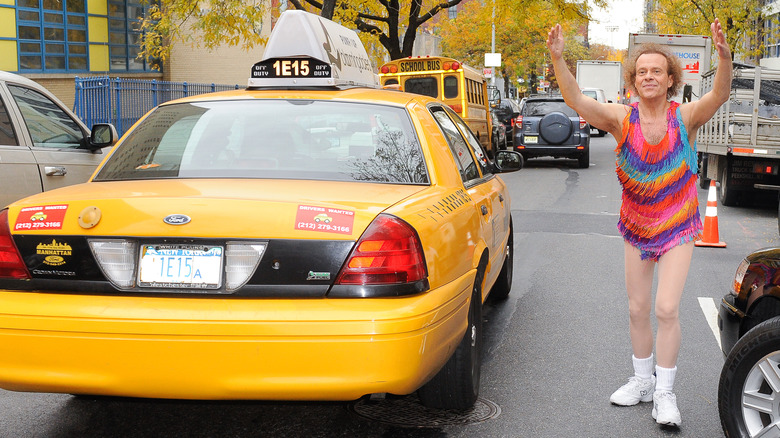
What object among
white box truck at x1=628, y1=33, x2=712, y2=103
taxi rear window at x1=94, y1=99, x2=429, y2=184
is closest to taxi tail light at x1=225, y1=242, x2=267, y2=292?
taxi rear window at x1=94, y1=99, x2=429, y2=184

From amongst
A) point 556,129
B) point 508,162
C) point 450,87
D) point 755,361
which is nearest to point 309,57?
point 508,162

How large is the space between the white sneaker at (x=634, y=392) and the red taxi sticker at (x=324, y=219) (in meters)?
1.90

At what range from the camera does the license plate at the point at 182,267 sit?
325 cm

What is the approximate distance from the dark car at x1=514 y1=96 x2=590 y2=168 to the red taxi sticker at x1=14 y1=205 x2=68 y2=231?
1864 centimetres

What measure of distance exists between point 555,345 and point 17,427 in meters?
3.15

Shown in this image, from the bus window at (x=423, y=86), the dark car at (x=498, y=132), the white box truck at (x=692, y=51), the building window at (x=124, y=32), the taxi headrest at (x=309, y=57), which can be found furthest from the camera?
the dark car at (x=498, y=132)

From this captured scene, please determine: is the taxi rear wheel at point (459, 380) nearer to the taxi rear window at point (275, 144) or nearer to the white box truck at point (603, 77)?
the taxi rear window at point (275, 144)

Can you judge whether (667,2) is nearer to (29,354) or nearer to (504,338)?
(504,338)

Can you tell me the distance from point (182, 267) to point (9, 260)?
2.37 ft

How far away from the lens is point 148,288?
10.7 feet

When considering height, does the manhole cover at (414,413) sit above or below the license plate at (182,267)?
below

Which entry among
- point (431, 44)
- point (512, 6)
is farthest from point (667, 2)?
point (431, 44)

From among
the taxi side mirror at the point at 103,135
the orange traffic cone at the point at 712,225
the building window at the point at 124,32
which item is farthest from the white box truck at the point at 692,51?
the taxi side mirror at the point at 103,135

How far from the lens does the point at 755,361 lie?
11.2 ft
